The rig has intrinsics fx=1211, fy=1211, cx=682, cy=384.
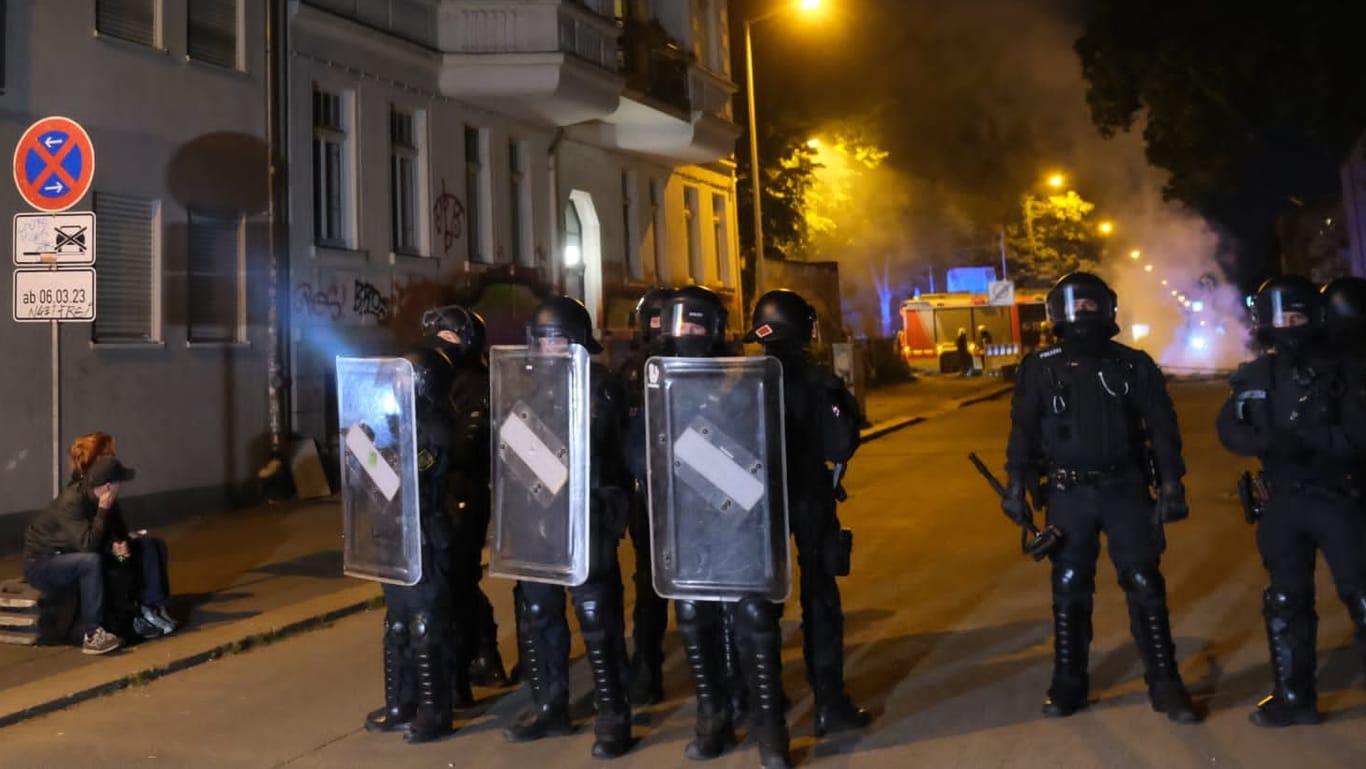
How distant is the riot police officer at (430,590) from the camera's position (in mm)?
5246

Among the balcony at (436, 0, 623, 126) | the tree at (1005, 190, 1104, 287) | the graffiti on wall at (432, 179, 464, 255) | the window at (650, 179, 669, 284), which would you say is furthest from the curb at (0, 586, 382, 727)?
the tree at (1005, 190, 1104, 287)

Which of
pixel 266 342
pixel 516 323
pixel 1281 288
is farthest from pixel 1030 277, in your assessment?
pixel 1281 288

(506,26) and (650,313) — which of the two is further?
(506,26)

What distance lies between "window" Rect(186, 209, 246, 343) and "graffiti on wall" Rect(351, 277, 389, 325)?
69.2 inches

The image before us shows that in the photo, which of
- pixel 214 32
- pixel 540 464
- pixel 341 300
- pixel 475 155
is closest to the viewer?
pixel 540 464

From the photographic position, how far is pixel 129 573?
Answer: 24.6 feet

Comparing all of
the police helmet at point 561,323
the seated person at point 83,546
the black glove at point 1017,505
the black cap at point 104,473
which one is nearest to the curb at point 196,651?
the seated person at point 83,546

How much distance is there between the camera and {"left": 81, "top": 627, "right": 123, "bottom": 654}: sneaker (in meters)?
7.18

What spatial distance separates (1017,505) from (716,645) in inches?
57.4

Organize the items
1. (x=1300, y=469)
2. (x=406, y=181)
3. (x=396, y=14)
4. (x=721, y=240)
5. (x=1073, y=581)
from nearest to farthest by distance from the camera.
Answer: (x=1300, y=469)
(x=1073, y=581)
(x=396, y=14)
(x=406, y=181)
(x=721, y=240)

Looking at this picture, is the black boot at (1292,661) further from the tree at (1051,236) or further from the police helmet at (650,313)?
the tree at (1051,236)

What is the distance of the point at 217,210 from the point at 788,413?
9.89 metres

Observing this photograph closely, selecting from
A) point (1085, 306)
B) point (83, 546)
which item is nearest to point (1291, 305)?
point (1085, 306)

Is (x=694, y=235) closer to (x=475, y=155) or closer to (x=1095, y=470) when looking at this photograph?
(x=475, y=155)
